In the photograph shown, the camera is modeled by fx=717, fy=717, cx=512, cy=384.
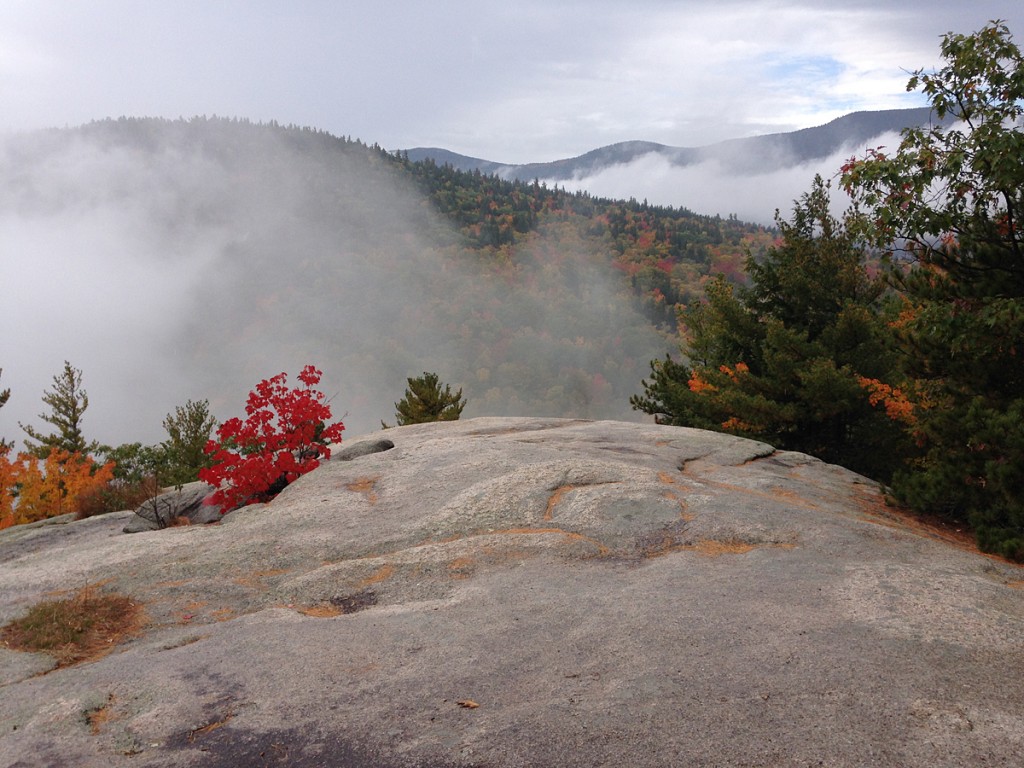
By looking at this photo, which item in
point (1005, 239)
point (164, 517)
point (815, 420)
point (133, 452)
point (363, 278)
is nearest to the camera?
point (1005, 239)

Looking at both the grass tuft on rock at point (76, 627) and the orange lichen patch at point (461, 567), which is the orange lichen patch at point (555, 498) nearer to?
the orange lichen patch at point (461, 567)

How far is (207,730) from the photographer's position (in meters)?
4.71

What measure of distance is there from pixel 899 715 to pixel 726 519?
4.61 metres

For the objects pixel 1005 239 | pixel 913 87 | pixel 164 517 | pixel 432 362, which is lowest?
pixel 432 362

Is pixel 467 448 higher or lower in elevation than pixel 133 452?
higher

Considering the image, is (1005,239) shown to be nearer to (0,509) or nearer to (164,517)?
(164,517)

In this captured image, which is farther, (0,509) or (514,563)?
(0,509)

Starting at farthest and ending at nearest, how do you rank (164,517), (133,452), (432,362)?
(432,362) < (133,452) < (164,517)

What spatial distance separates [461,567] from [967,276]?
875 cm

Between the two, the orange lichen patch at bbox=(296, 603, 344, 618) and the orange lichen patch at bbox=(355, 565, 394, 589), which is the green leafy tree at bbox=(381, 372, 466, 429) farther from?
the orange lichen patch at bbox=(296, 603, 344, 618)

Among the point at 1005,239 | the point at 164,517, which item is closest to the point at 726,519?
the point at 1005,239

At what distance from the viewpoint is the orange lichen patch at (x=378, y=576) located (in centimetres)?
775

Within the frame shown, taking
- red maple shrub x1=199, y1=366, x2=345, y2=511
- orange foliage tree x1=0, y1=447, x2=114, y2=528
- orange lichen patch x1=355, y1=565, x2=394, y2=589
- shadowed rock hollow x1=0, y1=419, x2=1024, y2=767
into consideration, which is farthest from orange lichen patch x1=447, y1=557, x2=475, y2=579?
orange foliage tree x1=0, y1=447, x2=114, y2=528

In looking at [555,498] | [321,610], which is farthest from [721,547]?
[321,610]
